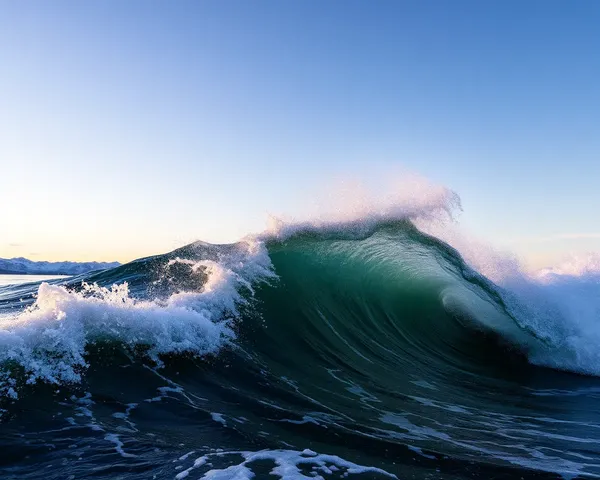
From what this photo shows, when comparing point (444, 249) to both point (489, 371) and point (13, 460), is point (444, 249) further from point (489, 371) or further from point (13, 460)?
point (13, 460)

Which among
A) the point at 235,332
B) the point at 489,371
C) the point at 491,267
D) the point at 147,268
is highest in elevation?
the point at 491,267

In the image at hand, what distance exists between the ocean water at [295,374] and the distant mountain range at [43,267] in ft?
354

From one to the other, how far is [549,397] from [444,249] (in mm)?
6951

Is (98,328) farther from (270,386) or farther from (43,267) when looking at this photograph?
(43,267)

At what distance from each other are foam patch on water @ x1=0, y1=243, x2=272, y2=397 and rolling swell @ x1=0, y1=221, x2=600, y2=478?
2 centimetres

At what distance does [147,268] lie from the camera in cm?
1371

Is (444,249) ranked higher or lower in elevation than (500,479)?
higher

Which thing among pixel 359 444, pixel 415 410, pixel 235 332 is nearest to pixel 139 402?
pixel 359 444

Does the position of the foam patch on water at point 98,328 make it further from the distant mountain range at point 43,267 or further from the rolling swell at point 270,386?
the distant mountain range at point 43,267

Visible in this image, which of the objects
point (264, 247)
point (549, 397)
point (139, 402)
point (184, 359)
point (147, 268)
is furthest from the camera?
point (147, 268)

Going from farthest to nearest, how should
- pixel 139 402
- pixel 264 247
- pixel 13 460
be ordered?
pixel 264 247
pixel 139 402
pixel 13 460

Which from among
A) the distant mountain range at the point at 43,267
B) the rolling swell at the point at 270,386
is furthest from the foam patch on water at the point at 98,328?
the distant mountain range at the point at 43,267

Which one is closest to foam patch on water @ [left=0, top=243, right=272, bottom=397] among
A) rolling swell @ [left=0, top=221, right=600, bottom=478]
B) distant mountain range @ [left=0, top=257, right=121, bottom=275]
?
rolling swell @ [left=0, top=221, right=600, bottom=478]

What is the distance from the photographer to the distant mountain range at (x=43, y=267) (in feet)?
359
